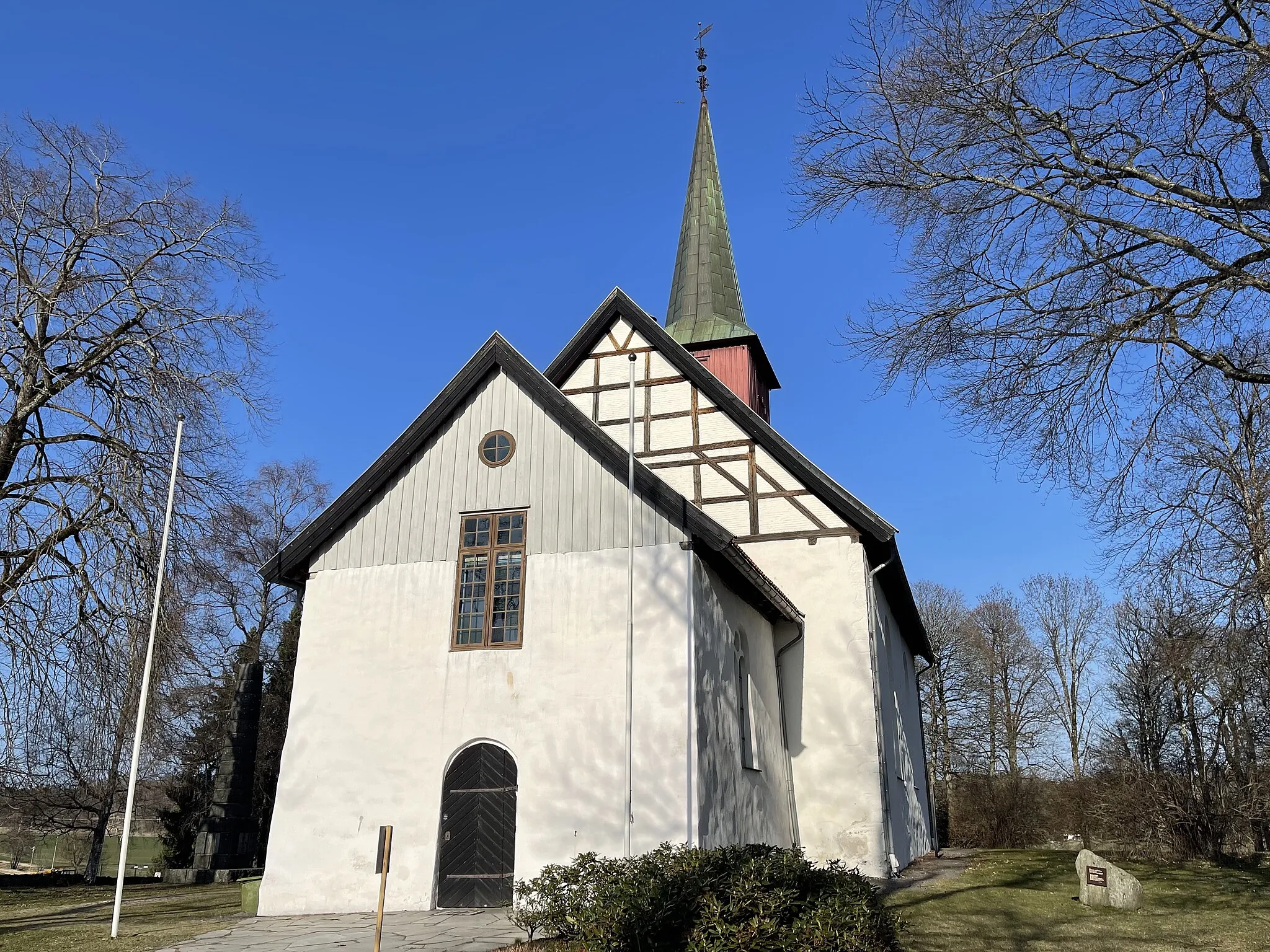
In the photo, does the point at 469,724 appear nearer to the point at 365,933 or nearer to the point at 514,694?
the point at 514,694

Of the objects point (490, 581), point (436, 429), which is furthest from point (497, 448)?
point (490, 581)

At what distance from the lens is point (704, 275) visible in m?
24.3

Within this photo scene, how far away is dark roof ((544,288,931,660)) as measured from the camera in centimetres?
1798

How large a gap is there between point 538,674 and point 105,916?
7.61 metres

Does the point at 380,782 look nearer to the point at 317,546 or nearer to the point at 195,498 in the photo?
the point at 317,546

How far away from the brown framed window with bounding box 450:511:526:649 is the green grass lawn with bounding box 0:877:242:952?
4.86 metres

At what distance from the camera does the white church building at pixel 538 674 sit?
12.9 m

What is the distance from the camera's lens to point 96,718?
1297 cm

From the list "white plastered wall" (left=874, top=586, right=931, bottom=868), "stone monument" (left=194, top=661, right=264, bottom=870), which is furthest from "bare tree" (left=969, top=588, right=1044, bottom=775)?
"stone monument" (left=194, top=661, right=264, bottom=870)

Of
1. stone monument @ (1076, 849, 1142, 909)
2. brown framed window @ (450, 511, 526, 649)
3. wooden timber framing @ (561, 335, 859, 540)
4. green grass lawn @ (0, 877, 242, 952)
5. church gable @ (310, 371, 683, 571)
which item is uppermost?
wooden timber framing @ (561, 335, 859, 540)

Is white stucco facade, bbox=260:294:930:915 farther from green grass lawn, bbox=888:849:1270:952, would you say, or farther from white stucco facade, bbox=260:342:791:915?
green grass lawn, bbox=888:849:1270:952

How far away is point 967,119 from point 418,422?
31.1ft

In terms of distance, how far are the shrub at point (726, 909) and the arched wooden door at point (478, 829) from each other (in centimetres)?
405

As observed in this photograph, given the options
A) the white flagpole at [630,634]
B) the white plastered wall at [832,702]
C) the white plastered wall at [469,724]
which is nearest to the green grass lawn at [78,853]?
the white plastered wall at [469,724]
